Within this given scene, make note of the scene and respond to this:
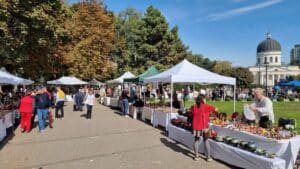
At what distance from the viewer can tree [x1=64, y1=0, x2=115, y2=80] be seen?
45.0 m

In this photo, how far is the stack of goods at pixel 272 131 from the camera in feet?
25.8

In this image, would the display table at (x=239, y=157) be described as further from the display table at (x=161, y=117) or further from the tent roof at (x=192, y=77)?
the tent roof at (x=192, y=77)

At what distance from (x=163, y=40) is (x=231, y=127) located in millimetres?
49431

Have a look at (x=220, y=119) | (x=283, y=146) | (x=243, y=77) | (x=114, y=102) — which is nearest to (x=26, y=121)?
(x=220, y=119)

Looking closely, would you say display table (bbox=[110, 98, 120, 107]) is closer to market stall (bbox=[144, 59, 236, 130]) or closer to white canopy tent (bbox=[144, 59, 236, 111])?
market stall (bbox=[144, 59, 236, 130])

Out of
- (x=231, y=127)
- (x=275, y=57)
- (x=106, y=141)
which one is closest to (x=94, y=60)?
(x=106, y=141)

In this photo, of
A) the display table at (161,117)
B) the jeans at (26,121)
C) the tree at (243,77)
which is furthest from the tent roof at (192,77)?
the tree at (243,77)

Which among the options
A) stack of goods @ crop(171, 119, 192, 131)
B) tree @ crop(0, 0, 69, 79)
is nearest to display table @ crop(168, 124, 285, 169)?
stack of goods @ crop(171, 119, 192, 131)

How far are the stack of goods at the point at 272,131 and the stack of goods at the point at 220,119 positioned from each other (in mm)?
718

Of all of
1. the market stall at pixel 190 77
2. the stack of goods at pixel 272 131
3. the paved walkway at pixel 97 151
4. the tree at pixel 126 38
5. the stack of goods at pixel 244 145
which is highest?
the tree at pixel 126 38

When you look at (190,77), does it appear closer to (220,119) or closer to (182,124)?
(182,124)

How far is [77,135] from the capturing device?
13664mm

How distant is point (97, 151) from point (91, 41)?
3668 centimetres

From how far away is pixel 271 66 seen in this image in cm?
12650
